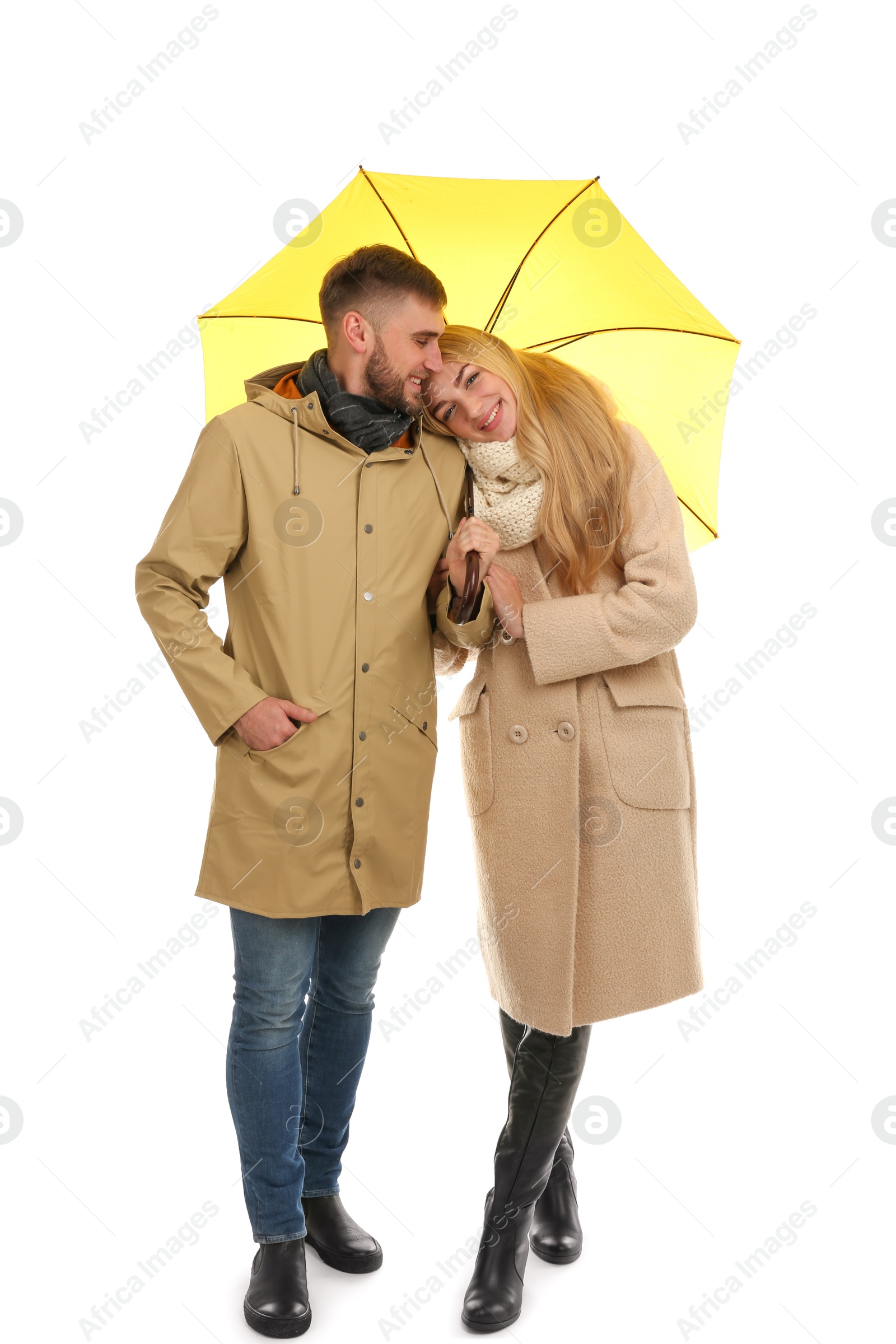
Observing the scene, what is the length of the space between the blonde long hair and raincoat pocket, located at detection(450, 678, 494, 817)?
298mm

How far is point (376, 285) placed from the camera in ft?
8.01

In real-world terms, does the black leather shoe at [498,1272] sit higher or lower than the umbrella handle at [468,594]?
lower

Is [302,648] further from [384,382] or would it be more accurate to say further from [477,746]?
[384,382]

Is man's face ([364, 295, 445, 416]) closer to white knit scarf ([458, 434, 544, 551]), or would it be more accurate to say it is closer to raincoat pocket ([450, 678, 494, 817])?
white knit scarf ([458, 434, 544, 551])

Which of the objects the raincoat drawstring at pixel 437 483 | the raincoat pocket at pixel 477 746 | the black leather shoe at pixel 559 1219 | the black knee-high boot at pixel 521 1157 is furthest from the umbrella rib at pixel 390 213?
the black leather shoe at pixel 559 1219

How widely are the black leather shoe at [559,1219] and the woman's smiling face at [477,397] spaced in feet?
A: 5.43

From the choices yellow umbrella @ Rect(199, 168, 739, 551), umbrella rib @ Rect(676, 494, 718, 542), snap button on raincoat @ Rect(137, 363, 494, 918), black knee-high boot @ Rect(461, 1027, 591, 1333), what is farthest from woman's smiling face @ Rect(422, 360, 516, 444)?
black knee-high boot @ Rect(461, 1027, 591, 1333)

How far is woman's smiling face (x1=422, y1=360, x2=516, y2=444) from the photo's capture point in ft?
8.10

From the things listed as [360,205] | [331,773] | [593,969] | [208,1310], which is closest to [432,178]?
[360,205]

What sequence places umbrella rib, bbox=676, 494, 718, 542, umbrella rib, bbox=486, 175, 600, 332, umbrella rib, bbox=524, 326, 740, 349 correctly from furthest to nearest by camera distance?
umbrella rib, bbox=676, 494, 718, 542, umbrella rib, bbox=524, 326, 740, 349, umbrella rib, bbox=486, 175, 600, 332

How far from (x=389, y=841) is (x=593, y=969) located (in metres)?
0.52

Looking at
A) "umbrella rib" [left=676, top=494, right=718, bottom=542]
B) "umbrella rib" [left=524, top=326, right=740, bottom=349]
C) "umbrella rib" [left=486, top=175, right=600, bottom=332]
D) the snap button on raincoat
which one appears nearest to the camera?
the snap button on raincoat

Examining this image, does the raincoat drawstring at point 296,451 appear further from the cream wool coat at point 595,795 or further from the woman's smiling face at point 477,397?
the cream wool coat at point 595,795

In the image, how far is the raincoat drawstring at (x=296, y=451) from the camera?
2.45 m
